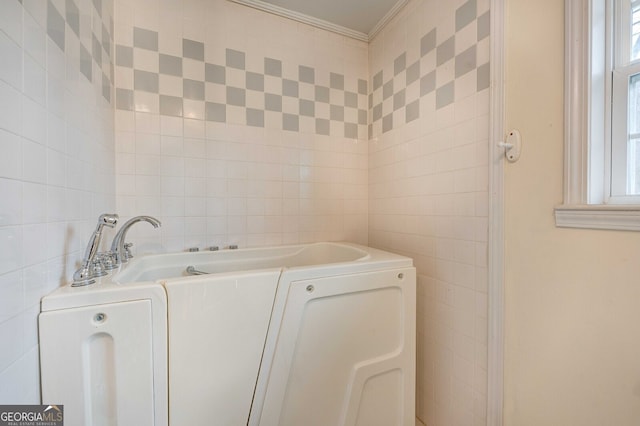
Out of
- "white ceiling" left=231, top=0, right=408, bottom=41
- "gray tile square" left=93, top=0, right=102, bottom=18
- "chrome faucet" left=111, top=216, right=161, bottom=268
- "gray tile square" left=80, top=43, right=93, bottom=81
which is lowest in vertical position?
"chrome faucet" left=111, top=216, right=161, bottom=268

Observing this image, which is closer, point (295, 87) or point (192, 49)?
point (192, 49)

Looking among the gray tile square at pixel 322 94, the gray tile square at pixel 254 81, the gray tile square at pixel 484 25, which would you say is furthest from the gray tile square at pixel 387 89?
the gray tile square at pixel 254 81

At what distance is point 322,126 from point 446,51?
32.7 inches

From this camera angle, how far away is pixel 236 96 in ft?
5.12

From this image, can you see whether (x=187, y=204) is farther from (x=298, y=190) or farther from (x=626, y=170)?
(x=626, y=170)

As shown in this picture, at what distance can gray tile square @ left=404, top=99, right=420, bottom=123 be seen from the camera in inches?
57.3

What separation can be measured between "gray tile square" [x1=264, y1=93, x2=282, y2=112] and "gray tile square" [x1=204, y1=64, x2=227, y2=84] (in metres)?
0.26

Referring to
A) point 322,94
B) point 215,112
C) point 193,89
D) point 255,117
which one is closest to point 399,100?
point 322,94

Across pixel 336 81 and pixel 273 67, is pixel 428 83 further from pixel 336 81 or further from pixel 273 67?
pixel 273 67

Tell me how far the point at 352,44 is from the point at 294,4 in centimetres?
49

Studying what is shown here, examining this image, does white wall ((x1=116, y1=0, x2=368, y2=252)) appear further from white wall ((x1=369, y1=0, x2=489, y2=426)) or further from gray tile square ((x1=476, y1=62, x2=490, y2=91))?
gray tile square ((x1=476, y1=62, x2=490, y2=91))

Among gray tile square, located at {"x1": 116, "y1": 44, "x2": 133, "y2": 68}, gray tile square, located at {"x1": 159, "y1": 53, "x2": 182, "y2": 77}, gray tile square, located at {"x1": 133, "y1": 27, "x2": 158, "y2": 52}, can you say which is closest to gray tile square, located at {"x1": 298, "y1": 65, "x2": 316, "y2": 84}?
gray tile square, located at {"x1": 159, "y1": 53, "x2": 182, "y2": 77}

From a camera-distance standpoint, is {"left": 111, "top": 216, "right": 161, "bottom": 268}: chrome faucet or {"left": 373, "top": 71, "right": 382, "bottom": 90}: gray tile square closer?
{"left": 111, "top": 216, "right": 161, "bottom": 268}: chrome faucet

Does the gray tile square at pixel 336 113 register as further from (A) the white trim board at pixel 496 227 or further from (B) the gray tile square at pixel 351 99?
(A) the white trim board at pixel 496 227
